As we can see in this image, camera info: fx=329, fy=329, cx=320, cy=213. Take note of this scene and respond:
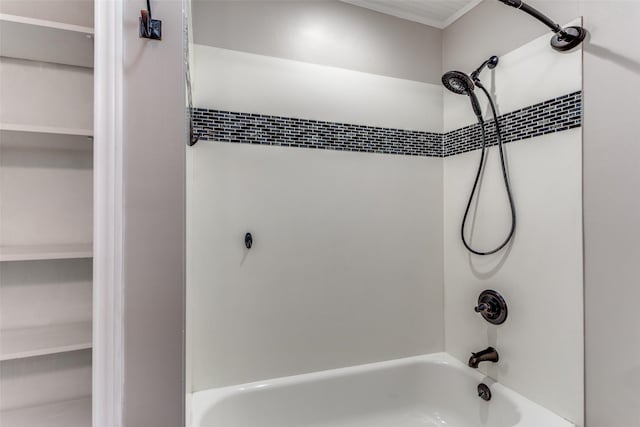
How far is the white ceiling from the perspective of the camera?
6.26ft

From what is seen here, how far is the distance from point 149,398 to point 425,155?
1857 millimetres

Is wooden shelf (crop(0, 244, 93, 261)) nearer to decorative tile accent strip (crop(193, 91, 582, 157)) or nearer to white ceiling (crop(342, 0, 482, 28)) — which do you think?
decorative tile accent strip (crop(193, 91, 582, 157))

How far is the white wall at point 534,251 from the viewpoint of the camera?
139 centimetres

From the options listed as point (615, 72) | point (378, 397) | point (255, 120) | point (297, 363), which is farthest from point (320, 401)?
point (615, 72)

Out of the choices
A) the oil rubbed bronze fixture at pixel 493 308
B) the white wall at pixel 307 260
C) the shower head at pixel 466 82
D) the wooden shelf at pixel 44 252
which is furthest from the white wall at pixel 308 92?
the oil rubbed bronze fixture at pixel 493 308

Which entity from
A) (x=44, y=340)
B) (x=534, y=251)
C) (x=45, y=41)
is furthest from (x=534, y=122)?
(x=44, y=340)

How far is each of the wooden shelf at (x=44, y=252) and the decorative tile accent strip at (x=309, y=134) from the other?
0.83m

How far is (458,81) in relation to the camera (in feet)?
5.32

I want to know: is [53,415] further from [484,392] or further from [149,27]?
[484,392]

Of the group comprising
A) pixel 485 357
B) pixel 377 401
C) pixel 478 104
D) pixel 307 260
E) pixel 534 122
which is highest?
pixel 478 104

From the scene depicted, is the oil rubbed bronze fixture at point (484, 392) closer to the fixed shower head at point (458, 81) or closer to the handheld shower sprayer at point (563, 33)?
the fixed shower head at point (458, 81)

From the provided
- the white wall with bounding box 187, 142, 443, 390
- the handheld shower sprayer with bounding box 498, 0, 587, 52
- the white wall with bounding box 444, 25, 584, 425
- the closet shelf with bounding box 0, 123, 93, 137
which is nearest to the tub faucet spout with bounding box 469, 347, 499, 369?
the white wall with bounding box 444, 25, 584, 425

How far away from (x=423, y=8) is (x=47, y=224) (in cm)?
215

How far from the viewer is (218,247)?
5.42ft
